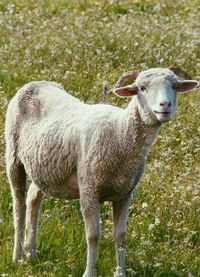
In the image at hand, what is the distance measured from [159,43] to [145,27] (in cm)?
101

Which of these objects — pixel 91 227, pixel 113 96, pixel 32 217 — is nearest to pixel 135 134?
pixel 91 227

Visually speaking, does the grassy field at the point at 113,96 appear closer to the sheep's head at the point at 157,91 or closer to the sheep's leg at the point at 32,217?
the sheep's leg at the point at 32,217

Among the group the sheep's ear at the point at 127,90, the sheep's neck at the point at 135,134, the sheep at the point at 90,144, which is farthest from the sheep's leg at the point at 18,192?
the sheep's ear at the point at 127,90

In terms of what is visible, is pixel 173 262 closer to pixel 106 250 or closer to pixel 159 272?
pixel 159 272

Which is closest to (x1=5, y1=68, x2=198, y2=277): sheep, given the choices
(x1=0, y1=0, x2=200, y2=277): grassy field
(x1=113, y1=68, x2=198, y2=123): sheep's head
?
(x1=113, y1=68, x2=198, y2=123): sheep's head

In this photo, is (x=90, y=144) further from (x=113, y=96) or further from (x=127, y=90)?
(x=113, y=96)

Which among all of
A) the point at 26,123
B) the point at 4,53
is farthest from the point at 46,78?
the point at 26,123

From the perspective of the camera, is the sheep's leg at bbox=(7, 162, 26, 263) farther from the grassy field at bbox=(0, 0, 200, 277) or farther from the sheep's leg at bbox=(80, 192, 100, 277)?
the sheep's leg at bbox=(80, 192, 100, 277)

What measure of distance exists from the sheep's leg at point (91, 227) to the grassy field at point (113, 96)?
0.21 metres

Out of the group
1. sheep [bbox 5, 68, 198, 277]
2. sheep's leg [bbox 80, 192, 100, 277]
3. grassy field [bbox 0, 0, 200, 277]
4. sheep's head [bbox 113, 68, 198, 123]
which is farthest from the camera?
grassy field [bbox 0, 0, 200, 277]

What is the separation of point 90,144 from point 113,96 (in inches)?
163

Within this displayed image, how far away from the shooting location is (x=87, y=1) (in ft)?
52.6

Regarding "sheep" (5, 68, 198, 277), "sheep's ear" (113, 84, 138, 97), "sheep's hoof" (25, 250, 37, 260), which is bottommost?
"sheep's hoof" (25, 250, 37, 260)

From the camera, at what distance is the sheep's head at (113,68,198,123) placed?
5.96m
